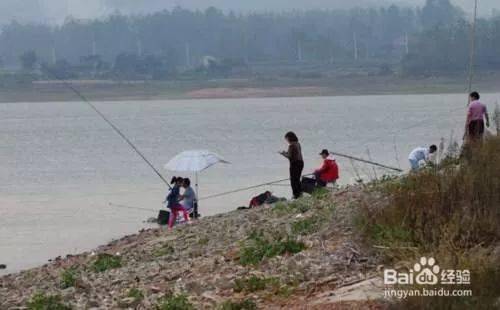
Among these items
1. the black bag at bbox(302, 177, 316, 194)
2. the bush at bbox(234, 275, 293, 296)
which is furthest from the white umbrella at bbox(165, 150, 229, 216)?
the bush at bbox(234, 275, 293, 296)

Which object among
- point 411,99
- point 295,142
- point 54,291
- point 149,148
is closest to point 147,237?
point 295,142

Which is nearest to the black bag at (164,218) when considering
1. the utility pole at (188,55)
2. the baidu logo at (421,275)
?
the baidu logo at (421,275)

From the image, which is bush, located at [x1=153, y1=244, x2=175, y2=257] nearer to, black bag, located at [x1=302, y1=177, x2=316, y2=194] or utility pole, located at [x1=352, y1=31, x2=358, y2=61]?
black bag, located at [x1=302, y1=177, x2=316, y2=194]

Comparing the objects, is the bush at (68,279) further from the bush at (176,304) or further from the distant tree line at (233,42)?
the distant tree line at (233,42)

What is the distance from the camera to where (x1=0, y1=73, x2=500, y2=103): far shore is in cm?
9888

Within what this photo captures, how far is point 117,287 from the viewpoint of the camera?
31.0 ft

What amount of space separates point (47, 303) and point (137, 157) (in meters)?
33.2

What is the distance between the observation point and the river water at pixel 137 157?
22703 millimetres

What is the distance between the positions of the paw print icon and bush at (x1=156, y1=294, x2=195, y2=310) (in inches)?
61.4

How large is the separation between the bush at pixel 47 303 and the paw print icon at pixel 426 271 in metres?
2.64

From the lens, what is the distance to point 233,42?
13412 cm

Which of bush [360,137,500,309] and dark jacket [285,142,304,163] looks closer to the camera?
bush [360,137,500,309]

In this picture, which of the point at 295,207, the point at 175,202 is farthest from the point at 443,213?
the point at 175,202

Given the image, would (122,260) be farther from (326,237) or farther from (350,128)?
(350,128)
